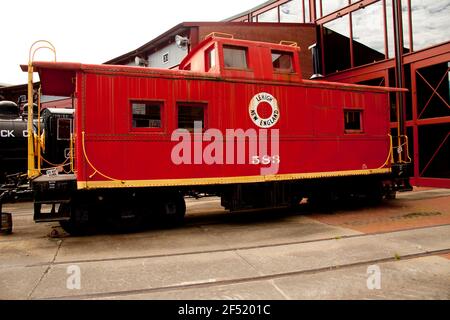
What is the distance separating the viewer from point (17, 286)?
15.5 feet

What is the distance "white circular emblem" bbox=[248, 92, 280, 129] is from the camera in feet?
28.2

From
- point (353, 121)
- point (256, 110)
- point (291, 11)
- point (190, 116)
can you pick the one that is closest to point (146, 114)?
point (190, 116)

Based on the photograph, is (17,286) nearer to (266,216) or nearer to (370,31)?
(266,216)

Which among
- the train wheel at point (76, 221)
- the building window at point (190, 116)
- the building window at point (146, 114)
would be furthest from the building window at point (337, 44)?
the train wheel at point (76, 221)

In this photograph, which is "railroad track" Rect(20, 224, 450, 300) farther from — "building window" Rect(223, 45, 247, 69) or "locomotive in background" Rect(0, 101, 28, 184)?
"locomotive in background" Rect(0, 101, 28, 184)

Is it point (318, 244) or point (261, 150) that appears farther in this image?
point (261, 150)

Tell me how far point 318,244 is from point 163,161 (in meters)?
3.69

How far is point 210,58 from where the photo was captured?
351 inches

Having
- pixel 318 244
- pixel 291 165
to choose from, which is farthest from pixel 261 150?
pixel 318 244

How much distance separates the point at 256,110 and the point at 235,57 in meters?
1.41

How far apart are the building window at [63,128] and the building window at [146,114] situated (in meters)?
6.07

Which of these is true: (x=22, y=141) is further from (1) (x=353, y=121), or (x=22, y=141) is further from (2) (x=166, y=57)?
(1) (x=353, y=121)

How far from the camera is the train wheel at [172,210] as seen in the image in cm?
827

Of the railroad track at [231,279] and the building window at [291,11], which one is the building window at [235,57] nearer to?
the railroad track at [231,279]
